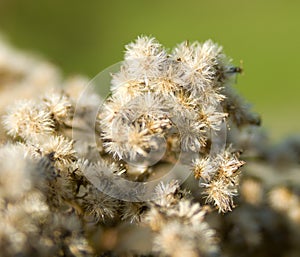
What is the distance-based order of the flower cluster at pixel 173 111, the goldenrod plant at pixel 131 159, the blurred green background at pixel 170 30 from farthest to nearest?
the blurred green background at pixel 170 30 < the flower cluster at pixel 173 111 < the goldenrod plant at pixel 131 159

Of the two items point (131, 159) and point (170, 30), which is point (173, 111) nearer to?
point (131, 159)

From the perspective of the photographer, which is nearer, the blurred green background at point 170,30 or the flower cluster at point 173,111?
the flower cluster at point 173,111

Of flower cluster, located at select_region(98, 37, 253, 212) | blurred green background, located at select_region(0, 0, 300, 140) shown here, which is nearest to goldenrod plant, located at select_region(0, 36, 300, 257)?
flower cluster, located at select_region(98, 37, 253, 212)

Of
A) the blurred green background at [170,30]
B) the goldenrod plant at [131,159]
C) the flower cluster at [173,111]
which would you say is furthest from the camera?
the blurred green background at [170,30]

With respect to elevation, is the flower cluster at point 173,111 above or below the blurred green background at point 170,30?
below

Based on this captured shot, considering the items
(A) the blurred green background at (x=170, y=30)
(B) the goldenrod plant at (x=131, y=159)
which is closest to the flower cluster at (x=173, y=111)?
(B) the goldenrod plant at (x=131, y=159)

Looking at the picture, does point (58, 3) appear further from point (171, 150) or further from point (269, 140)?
point (171, 150)

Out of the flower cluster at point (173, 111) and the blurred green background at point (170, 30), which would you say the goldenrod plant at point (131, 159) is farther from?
the blurred green background at point (170, 30)

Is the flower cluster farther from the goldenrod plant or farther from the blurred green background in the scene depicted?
the blurred green background

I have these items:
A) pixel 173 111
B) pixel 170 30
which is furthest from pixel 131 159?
pixel 170 30
